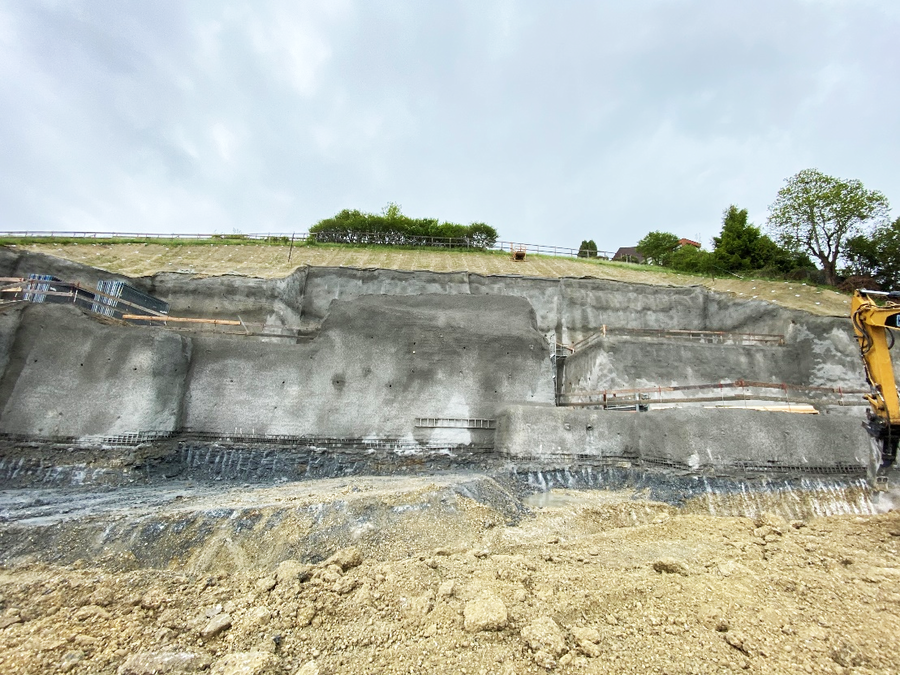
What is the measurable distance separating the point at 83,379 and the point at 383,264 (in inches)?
602

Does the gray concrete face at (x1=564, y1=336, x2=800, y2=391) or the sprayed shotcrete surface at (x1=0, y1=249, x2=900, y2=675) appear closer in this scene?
the sprayed shotcrete surface at (x1=0, y1=249, x2=900, y2=675)

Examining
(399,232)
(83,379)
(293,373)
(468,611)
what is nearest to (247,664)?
(468,611)

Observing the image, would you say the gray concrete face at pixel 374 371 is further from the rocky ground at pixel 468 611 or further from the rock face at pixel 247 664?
the rock face at pixel 247 664

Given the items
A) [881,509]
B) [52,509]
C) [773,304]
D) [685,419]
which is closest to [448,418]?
[685,419]

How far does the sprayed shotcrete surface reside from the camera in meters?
3.56

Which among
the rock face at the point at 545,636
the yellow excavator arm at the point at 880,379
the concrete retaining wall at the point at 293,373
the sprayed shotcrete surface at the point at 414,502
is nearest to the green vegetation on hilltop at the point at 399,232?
the sprayed shotcrete surface at the point at 414,502

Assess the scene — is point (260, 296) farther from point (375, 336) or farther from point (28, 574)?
point (28, 574)

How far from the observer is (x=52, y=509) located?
6820mm

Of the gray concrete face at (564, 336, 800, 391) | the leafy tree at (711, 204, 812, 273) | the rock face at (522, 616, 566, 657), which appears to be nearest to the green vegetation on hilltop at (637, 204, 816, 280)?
the leafy tree at (711, 204, 812, 273)

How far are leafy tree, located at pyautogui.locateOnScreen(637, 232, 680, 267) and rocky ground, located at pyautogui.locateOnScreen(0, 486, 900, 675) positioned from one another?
37142 mm

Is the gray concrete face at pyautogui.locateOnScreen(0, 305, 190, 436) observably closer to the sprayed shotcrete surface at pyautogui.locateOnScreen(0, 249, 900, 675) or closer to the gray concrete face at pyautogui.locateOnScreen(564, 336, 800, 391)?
the sprayed shotcrete surface at pyautogui.locateOnScreen(0, 249, 900, 675)

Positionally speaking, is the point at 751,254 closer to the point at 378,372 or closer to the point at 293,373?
the point at 378,372

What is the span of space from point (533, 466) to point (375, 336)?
5.93 m

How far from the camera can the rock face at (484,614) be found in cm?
365
